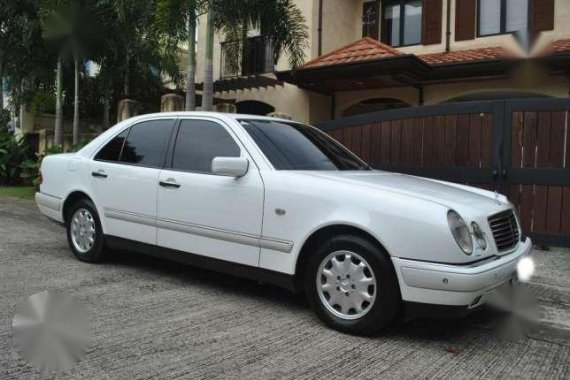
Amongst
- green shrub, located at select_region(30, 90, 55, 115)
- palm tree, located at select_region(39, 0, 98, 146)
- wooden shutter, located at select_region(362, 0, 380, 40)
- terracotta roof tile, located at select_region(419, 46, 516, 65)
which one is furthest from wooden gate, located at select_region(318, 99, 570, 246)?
green shrub, located at select_region(30, 90, 55, 115)

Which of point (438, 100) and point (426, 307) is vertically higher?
point (438, 100)

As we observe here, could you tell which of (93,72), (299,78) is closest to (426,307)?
(299,78)

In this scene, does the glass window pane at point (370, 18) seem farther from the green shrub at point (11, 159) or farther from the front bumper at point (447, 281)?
the front bumper at point (447, 281)

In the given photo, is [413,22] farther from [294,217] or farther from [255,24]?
[294,217]

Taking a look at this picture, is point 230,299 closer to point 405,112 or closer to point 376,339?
point 376,339

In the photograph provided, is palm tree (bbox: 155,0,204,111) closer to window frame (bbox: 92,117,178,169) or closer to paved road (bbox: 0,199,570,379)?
window frame (bbox: 92,117,178,169)

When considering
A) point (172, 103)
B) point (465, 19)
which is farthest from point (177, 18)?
point (465, 19)

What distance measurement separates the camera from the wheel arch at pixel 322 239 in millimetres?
3986

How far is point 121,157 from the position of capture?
5.80 meters

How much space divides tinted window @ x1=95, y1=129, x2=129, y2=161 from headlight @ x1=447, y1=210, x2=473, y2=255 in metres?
3.51

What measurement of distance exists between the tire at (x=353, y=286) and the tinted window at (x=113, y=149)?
8.67 ft

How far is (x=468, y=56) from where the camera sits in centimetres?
1284

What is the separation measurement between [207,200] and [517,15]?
11.4 metres

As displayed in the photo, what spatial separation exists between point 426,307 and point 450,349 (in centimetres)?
40
